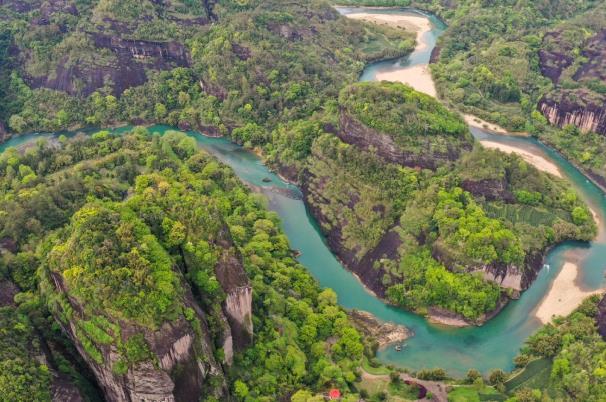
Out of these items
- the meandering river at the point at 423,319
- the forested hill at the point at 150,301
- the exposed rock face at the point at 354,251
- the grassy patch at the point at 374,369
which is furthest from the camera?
the exposed rock face at the point at 354,251

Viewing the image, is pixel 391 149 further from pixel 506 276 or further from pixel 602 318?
pixel 602 318

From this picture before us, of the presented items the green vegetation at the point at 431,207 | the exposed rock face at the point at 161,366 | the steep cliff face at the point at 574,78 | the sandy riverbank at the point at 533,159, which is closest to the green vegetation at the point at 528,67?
the steep cliff face at the point at 574,78

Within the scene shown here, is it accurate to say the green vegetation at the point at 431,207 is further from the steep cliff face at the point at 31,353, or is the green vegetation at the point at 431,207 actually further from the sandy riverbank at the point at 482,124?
the steep cliff face at the point at 31,353

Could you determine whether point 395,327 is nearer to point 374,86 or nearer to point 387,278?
point 387,278

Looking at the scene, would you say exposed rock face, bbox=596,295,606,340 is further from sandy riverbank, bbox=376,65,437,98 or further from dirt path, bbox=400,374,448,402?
sandy riverbank, bbox=376,65,437,98

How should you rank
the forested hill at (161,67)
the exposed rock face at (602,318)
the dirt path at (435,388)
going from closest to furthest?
the dirt path at (435,388) < the exposed rock face at (602,318) < the forested hill at (161,67)

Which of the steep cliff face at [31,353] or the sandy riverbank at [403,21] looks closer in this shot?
the steep cliff face at [31,353]

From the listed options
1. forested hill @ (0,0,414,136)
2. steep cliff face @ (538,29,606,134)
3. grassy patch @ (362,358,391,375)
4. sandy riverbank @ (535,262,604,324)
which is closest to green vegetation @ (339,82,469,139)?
forested hill @ (0,0,414,136)

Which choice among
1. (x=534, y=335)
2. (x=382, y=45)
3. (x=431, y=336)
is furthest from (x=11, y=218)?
(x=382, y=45)
